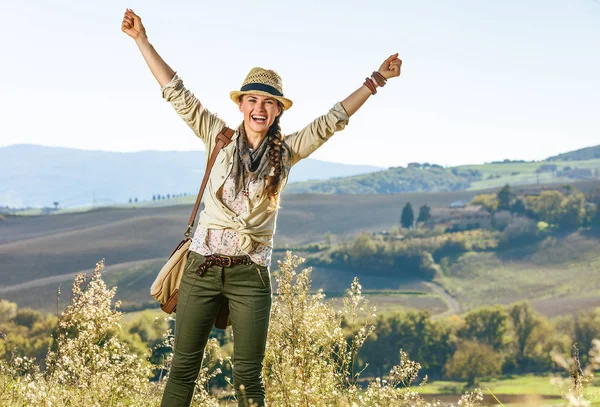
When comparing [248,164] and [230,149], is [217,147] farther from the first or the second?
[248,164]

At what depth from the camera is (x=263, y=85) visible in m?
3.17

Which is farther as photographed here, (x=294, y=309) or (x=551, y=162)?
(x=551, y=162)

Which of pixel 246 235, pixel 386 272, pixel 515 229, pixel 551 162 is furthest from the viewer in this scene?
pixel 551 162

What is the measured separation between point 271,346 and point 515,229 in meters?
122

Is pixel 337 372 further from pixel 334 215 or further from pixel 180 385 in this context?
pixel 334 215

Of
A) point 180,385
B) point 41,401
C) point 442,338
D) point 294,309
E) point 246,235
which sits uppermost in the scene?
point 246,235

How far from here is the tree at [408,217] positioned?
125875 mm

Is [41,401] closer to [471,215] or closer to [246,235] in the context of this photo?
[246,235]

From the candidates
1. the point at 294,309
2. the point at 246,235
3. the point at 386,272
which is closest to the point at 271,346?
the point at 294,309

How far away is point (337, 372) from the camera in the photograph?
4094 mm

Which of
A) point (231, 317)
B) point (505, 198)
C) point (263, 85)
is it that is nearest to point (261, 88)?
point (263, 85)

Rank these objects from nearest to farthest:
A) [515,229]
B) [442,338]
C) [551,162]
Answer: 1. [442,338]
2. [515,229]
3. [551,162]

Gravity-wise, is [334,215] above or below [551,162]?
below

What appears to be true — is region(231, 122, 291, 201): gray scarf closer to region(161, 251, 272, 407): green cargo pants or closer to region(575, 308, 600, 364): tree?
region(161, 251, 272, 407): green cargo pants
